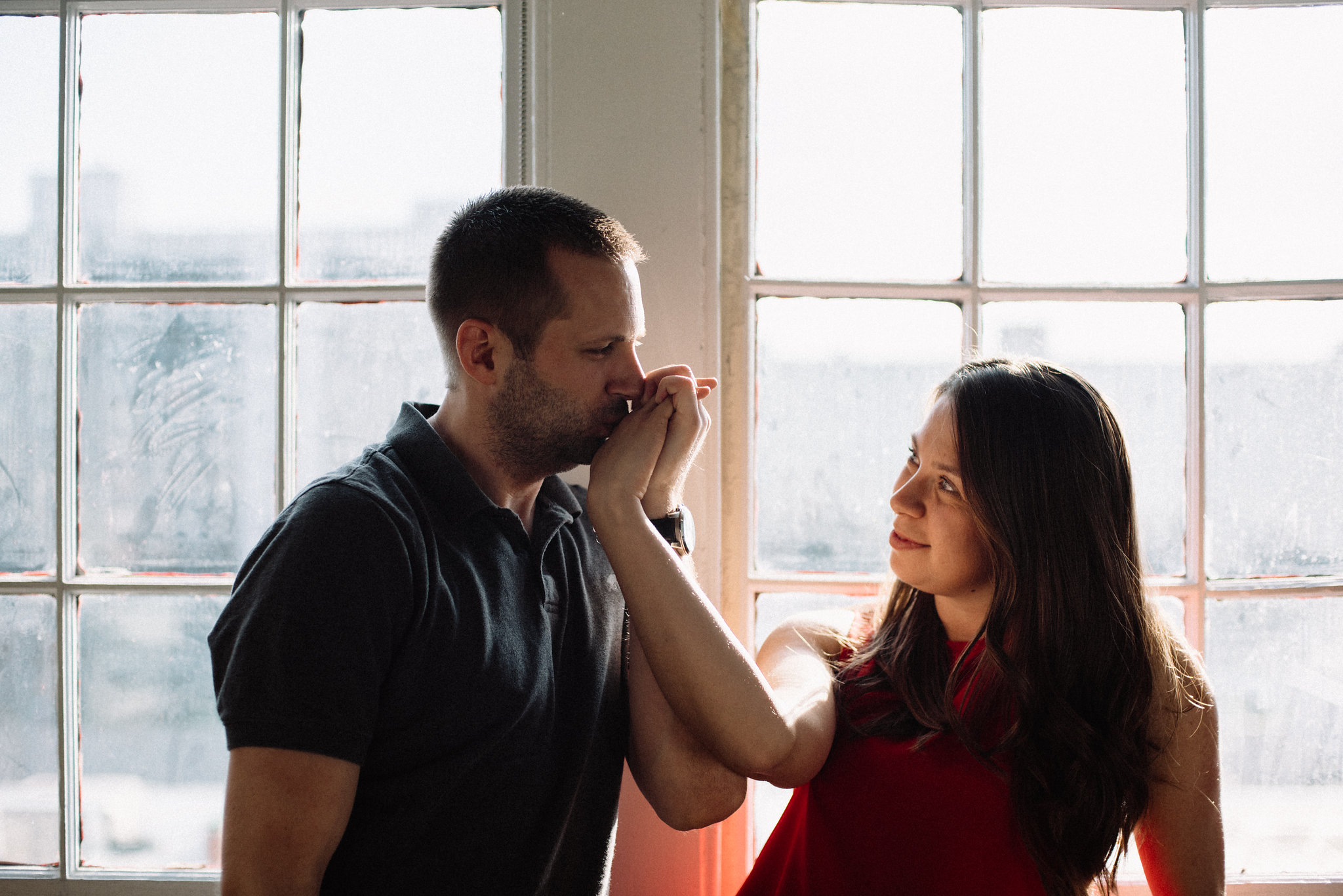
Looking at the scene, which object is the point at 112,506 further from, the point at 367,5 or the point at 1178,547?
the point at 1178,547

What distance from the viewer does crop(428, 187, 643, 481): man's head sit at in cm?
118

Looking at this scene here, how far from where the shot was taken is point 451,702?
1056 mm

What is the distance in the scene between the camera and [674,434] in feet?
4.12

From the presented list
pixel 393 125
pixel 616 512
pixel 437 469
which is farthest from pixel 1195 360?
pixel 393 125

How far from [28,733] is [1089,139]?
231 cm

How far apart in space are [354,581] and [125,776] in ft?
3.21

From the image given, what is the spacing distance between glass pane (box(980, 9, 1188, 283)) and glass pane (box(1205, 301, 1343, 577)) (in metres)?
0.19

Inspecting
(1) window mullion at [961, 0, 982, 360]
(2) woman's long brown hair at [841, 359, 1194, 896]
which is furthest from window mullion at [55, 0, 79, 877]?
(1) window mullion at [961, 0, 982, 360]

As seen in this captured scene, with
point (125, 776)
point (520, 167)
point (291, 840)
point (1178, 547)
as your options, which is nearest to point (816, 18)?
point (520, 167)

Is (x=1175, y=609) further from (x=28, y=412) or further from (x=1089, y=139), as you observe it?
(x=28, y=412)

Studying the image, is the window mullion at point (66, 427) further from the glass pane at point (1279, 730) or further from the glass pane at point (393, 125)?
the glass pane at point (1279, 730)

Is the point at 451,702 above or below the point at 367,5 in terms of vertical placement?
below

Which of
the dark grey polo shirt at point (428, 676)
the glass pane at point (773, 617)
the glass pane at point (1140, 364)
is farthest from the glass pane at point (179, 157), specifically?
the glass pane at point (1140, 364)

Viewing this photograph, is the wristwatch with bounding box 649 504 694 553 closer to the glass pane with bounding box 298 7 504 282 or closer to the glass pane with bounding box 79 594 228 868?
the glass pane with bounding box 298 7 504 282
